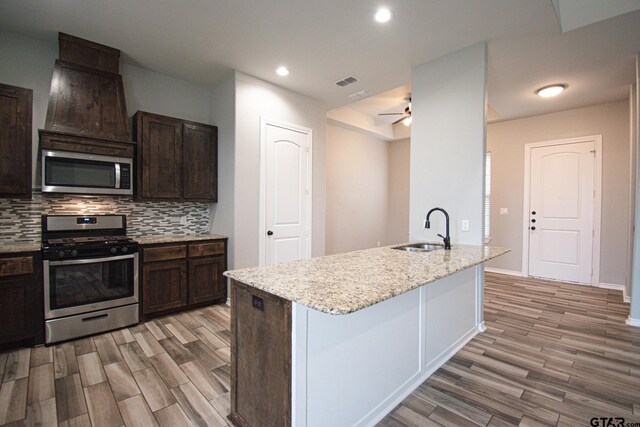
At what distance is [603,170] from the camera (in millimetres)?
4512

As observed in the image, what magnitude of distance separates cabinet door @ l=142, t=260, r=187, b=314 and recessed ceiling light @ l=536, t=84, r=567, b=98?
5.10 m

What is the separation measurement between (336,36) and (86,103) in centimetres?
254

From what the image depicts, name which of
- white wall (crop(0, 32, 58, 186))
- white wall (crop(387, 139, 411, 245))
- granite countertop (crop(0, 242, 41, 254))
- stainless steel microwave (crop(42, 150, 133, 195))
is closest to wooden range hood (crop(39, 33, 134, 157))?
stainless steel microwave (crop(42, 150, 133, 195))

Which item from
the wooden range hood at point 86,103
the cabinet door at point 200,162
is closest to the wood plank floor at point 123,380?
the cabinet door at point 200,162

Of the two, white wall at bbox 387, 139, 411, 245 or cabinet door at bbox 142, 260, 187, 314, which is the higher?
white wall at bbox 387, 139, 411, 245

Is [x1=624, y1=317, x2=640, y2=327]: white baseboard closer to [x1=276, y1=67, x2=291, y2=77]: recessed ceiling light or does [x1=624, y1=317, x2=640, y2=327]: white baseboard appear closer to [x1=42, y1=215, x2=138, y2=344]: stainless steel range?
[x1=276, y1=67, x2=291, y2=77]: recessed ceiling light

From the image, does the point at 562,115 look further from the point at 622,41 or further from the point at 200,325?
the point at 200,325

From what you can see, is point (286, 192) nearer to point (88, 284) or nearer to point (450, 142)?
point (450, 142)

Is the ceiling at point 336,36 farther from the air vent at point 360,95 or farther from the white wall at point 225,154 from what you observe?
the air vent at point 360,95

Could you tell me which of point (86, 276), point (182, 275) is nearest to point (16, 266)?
point (86, 276)

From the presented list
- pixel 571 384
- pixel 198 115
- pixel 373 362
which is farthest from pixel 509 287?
pixel 198 115

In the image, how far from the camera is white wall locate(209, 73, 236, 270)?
3.57 m

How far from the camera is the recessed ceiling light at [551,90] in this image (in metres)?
3.88

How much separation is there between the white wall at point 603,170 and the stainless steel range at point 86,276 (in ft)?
19.1
